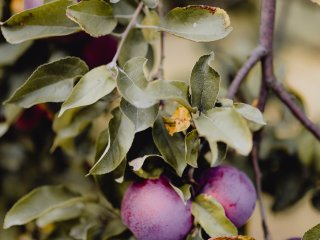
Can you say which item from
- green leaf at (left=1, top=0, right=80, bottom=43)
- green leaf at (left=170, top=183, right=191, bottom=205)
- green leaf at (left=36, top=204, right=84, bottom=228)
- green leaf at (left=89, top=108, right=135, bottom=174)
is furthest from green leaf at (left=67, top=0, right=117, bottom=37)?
green leaf at (left=36, top=204, right=84, bottom=228)

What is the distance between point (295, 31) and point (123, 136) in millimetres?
1684

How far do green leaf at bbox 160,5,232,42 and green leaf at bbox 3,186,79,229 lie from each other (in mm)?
320

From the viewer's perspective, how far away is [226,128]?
30.3 inches

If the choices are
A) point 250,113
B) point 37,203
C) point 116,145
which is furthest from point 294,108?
point 37,203

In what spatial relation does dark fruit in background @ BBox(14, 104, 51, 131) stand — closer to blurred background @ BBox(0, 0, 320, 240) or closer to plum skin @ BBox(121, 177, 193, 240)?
blurred background @ BBox(0, 0, 320, 240)

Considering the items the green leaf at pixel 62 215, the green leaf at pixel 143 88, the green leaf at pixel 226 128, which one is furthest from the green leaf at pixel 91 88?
the green leaf at pixel 62 215

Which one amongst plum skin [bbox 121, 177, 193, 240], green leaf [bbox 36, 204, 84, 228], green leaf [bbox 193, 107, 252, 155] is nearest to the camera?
green leaf [bbox 193, 107, 252, 155]

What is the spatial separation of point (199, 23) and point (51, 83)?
0.22 meters

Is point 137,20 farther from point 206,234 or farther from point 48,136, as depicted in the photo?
point 48,136

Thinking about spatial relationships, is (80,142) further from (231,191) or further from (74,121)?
(231,191)

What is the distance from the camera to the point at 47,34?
0.89m

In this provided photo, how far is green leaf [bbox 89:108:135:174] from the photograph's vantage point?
80 cm

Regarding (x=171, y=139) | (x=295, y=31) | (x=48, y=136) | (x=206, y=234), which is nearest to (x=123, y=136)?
(x=171, y=139)

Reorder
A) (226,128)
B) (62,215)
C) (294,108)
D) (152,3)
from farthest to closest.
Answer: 1. (62,215)
2. (294,108)
3. (152,3)
4. (226,128)
